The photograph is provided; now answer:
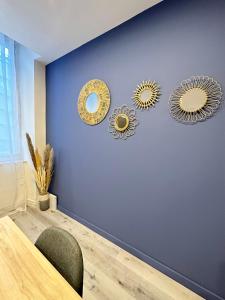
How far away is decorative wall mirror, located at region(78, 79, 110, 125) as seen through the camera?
1.82 meters

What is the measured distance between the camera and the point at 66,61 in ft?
7.32

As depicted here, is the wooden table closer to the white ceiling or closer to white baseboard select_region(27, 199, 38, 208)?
the white ceiling

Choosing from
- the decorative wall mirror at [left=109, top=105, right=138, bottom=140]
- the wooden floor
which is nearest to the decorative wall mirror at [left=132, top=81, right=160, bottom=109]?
the decorative wall mirror at [left=109, top=105, right=138, bottom=140]

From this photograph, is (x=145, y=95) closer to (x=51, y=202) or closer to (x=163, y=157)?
(x=163, y=157)

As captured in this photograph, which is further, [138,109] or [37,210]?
[37,210]

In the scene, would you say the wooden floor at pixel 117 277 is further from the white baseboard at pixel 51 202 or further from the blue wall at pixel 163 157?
the white baseboard at pixel 51 202

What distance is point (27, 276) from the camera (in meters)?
0.62

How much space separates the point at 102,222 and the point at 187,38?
1.95m

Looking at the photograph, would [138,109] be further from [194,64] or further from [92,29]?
[92,29]

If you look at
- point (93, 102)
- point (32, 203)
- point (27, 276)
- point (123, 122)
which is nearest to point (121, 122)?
point (123, 122)

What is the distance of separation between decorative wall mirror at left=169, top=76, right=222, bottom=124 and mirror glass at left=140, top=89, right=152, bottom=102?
206 mm

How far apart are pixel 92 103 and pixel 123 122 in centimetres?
52

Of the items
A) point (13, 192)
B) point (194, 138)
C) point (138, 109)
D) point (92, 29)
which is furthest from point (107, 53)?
point (13, 192)

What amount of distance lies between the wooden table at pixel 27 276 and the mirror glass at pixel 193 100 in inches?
50.7
